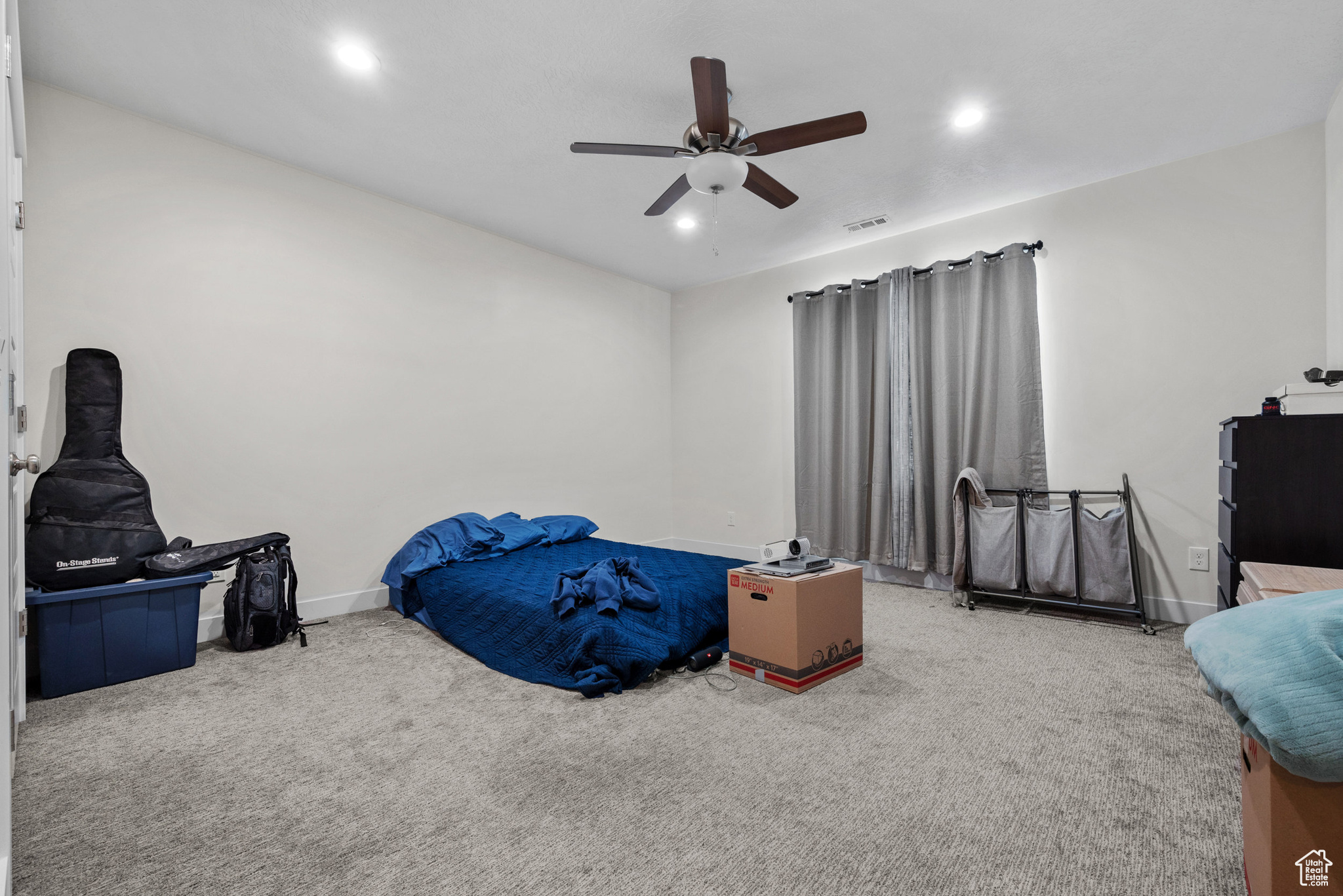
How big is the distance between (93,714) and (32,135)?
2.46 metres

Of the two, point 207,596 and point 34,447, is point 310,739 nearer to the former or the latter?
point 207,596

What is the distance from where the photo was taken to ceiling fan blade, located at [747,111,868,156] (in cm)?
220

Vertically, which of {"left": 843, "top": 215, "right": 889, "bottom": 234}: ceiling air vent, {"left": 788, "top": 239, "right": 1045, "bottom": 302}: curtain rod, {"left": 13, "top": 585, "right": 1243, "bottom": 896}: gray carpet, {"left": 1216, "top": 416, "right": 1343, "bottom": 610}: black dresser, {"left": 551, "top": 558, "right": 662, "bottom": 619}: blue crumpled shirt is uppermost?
{"left": 843, "top": 215, "right": 889, "bottom": 234}: ceiling air vent

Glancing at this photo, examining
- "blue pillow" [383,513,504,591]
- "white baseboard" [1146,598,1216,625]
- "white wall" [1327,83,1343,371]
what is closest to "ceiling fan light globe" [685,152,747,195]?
"blue pillow" [383,513,504,591]

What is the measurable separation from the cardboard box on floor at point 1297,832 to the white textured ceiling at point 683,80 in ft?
8.05

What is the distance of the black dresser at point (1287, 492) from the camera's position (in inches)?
89.7

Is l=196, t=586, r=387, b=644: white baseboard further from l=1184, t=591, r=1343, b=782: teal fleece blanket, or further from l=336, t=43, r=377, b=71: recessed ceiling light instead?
l=1184, t=591, r=1343, b=782: teal fleece blanket

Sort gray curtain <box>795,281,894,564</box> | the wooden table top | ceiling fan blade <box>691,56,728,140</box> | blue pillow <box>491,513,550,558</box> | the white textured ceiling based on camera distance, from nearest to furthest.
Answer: the wooden table top, ceiling fan blade <box>691,56,728,140</box>, the white textured ceiling, blue pillow <box>491,513,550,558</box>, gray curtain <box>795,281,894,564</box>

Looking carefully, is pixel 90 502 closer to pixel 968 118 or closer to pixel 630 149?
pixel 630 149

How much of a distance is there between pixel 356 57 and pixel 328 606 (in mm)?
2809

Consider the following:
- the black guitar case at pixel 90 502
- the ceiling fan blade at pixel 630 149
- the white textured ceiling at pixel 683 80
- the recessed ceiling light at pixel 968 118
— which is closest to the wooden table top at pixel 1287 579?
the white textured ceiling at pixel 683 80

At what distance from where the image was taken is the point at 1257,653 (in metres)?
0.95

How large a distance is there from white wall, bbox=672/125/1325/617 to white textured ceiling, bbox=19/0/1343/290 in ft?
0.68

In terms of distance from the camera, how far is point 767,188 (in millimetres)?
2781
